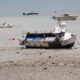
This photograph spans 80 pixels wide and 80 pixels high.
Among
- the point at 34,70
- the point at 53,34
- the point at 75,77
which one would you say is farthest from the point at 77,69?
the point at 53,34

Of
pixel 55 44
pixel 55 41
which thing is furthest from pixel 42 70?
pixel 55 41

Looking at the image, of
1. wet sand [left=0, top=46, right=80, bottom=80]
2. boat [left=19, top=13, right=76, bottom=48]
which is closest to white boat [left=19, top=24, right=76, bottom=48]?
boat [left=19, top=13, right=76, bottom=48]

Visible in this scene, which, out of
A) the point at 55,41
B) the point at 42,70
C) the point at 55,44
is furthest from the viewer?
the point at 55,41

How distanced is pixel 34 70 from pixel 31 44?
13.7 meters

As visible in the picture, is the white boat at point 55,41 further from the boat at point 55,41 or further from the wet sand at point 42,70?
the wet sand at point 42,70

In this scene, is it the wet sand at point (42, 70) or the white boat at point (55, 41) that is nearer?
the wet sand at point (42, 70)

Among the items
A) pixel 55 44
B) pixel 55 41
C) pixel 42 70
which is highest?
pixel 42 70

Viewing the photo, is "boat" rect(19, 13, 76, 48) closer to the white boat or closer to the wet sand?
the white boat

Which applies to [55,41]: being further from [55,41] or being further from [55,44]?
[55,44]

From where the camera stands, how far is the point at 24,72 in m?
15.4

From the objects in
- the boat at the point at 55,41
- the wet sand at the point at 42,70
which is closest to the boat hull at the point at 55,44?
the boat at the point at 55,41

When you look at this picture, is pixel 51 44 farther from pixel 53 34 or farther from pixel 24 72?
pixel 24 72

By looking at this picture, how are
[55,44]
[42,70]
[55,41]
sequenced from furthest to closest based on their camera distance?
1. [55,41]
2. [55,44]
3. [42,70]

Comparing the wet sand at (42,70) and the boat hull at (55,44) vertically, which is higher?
the wet sand at (42,70)
